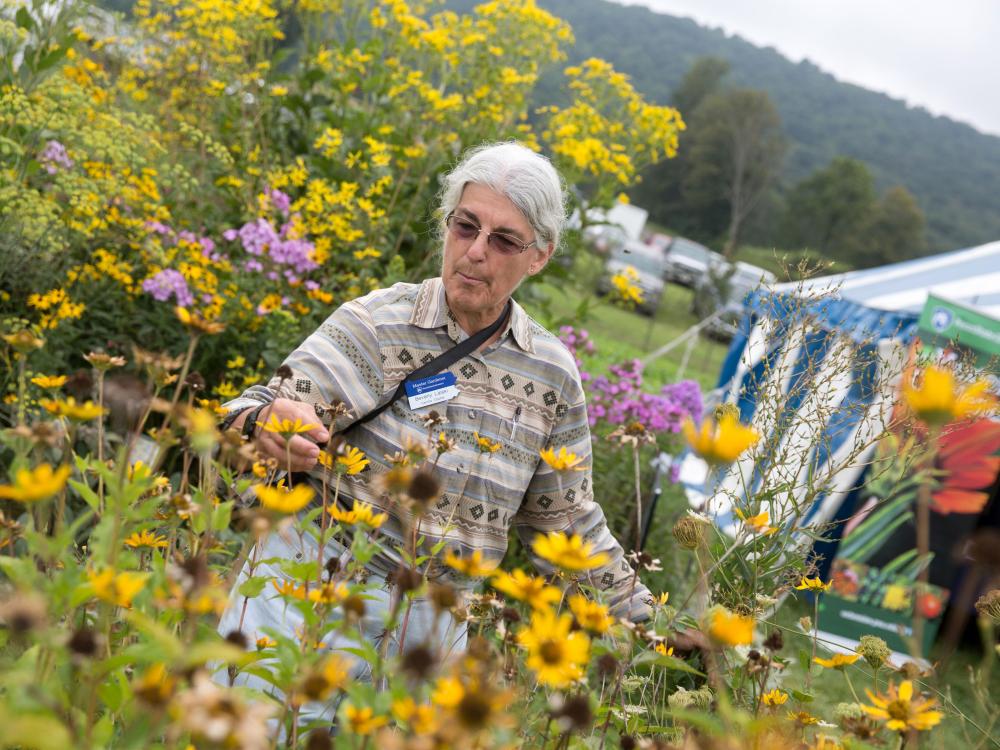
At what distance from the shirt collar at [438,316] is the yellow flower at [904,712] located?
127cm

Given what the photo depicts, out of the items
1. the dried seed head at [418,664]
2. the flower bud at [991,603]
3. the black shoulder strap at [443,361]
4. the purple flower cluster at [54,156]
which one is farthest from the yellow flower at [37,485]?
the purple flower cluster at [54,156]

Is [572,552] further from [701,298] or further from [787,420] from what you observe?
[701,298]

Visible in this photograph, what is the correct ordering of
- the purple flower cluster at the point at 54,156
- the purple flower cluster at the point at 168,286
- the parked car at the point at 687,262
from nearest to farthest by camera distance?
the purple flower cluster at the point at 168,286
the purple flower cluster at the point at 54,156
the parked car at the point at 687,262

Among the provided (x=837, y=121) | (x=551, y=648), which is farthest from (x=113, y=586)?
(x=837, y=121)

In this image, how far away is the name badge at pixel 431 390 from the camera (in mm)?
1827

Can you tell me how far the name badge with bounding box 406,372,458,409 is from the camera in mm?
1827

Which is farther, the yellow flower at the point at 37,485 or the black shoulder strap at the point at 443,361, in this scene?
the black shoulder strap at the point at 443,361

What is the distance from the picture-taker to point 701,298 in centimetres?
1897

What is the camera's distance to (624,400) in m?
4.01

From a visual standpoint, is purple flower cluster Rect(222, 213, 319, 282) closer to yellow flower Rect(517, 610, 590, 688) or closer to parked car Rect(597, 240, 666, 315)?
yellow flower Rect(517, 610, 590, 688)

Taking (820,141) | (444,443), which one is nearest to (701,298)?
(444,443)

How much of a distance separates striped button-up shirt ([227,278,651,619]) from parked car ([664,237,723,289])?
21.1 metres

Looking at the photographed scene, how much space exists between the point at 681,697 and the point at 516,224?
1.19 meters

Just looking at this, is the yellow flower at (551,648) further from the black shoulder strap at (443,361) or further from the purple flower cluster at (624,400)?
the purple flower cluster at (624,400)
